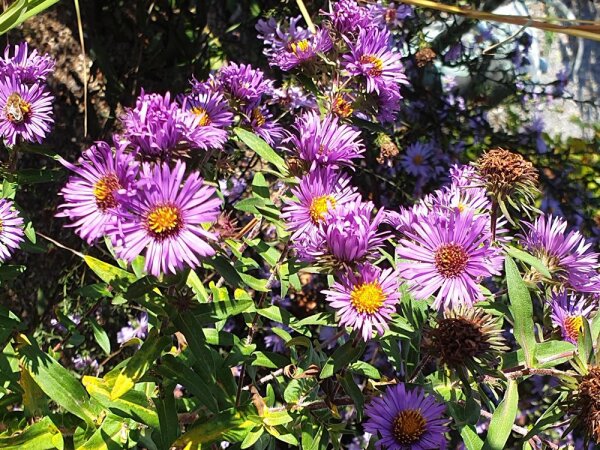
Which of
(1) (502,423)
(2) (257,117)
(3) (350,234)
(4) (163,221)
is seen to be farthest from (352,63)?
(1) (502,423)

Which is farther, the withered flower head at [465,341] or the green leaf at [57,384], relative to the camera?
the green leaf at [57,384]

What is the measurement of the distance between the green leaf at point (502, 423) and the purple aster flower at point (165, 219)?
0.45m

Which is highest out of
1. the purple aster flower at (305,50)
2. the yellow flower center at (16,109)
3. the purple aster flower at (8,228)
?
the purple aster flower at (305,50)

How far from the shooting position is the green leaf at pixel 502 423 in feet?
2.72

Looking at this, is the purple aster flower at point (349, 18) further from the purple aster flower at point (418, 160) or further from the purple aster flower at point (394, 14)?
the purple aster flower at point (418, 160)

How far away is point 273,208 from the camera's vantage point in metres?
1.01

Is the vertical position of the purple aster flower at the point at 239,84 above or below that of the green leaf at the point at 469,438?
above

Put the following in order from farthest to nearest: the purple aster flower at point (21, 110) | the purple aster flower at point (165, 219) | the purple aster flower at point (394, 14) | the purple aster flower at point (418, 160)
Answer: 1. the purple aster flower at point (418, 160)
2. the purple aster flower at point (394, 14)
3. the purple aster flower at point (21, 110)
4. the purple aster flower at point (165, 219)

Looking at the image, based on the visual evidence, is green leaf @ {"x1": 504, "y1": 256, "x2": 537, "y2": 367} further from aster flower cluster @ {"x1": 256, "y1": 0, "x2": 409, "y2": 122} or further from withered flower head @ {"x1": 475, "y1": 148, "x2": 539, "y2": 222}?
aster flower cluster @ {"x1": 256, "y1": 0, "x2": 409, "y2": 122}

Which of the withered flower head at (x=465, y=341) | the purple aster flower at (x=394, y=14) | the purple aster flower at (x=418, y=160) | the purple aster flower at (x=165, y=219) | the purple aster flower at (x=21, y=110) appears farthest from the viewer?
the purple aster flower at (x=418, y=160)

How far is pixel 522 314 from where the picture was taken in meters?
0.87

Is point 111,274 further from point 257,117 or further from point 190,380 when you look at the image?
point 257,117

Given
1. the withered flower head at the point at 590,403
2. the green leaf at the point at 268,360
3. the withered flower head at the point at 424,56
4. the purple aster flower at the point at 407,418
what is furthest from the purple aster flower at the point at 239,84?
the withered flower head at the point at 424,56

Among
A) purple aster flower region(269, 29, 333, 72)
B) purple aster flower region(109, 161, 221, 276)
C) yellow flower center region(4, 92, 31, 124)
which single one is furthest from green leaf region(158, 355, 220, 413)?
purple aster flower region(269, 29, 333, 72)
